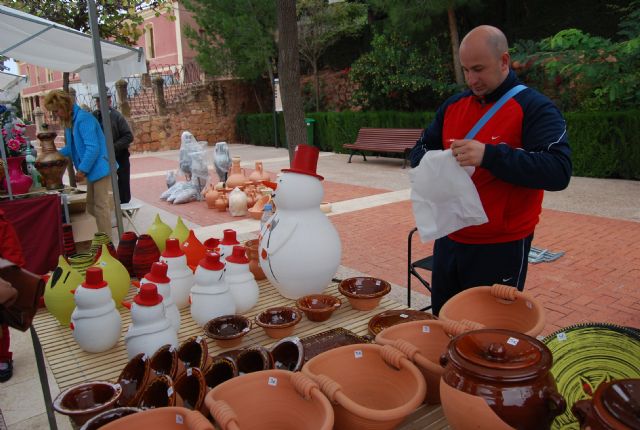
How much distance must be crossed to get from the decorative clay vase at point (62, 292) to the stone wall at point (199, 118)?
1503cm

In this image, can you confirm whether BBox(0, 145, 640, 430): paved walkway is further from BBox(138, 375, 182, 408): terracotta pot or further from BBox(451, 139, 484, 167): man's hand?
BBox(451, 139, 484, 167): man's hand

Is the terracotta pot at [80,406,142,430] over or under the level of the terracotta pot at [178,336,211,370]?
over

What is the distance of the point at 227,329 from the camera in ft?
5.51

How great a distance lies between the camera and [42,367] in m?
1.75

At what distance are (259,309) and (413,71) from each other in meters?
10.9

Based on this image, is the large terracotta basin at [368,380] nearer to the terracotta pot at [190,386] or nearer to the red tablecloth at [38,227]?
the terracotta pot at [190,386]

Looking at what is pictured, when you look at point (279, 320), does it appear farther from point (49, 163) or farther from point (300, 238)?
point (49, 163)

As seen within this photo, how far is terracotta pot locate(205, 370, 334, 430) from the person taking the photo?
103 cm

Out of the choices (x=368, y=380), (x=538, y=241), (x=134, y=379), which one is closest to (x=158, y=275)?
(x=134, y=379)

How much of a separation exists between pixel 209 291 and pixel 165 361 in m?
0.41

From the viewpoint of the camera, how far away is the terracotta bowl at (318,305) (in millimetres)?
1798

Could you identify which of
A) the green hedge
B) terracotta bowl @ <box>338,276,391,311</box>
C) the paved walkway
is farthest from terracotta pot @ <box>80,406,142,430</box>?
the green hedge

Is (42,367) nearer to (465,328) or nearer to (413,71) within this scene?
(465,328)

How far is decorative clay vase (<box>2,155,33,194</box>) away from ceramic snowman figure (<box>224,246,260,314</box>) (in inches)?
143
